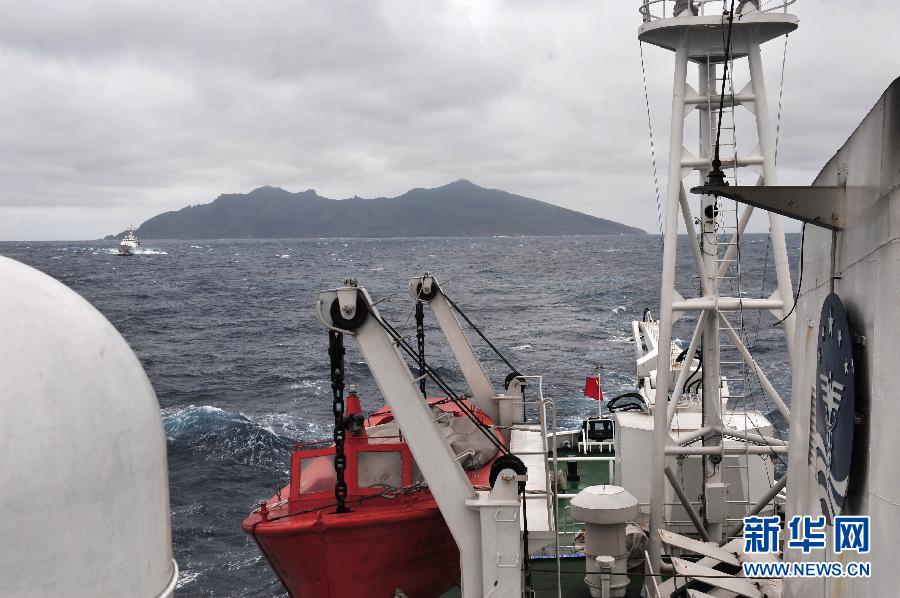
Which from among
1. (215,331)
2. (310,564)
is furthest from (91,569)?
(215,331)

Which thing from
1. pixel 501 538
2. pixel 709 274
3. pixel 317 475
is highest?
pixel 709 274

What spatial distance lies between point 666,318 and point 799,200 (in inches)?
315

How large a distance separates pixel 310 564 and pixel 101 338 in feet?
29.4

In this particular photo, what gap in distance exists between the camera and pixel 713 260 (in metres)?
15.0

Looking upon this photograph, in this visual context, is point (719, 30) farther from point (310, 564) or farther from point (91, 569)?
point (91, 569)

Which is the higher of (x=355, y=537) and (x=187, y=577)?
(x=355, y=537)

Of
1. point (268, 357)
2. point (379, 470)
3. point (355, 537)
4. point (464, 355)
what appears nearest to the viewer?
point (355, 537)

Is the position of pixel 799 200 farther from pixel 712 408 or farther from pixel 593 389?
pixel 593 389

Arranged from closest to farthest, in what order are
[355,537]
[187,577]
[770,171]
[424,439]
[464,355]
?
[424,439] < [355,537] < [770,171] < [464,355] < [187,577]

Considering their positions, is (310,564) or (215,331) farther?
(215,331)

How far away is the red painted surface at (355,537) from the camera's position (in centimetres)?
1212

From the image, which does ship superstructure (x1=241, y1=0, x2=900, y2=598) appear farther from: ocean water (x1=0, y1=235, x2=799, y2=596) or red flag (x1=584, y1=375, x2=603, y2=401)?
red flag (x1=584, y1=375, x2=603, y2=401)

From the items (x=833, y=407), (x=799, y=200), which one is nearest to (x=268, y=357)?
(x=833, y=407)

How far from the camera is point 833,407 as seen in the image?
261 inches
